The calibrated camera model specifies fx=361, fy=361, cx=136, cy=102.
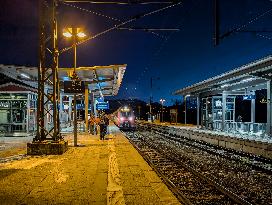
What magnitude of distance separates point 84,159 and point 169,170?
123 inches

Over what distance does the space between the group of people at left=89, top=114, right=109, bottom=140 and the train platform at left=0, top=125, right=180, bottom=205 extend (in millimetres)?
10345

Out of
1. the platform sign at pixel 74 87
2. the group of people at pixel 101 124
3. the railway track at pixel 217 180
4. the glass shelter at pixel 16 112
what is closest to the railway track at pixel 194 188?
the railway track at pixel 217 180

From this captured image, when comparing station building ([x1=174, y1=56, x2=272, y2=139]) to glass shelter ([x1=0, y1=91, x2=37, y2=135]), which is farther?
glass shelter ([x1=0, y1=91, x2=37, y2=135])

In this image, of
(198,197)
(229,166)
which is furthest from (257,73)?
(198,197)

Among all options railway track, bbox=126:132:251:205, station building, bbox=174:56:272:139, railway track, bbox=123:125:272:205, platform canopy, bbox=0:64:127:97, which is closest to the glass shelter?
platform canopy, bbox=0:64:127:97

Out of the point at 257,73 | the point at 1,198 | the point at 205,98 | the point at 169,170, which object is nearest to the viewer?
the point at 1,198

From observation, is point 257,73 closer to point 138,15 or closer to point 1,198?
point 138,15

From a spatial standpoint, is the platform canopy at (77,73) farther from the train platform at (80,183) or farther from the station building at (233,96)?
the train platform at (80,183)

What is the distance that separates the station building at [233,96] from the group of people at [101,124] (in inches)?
336

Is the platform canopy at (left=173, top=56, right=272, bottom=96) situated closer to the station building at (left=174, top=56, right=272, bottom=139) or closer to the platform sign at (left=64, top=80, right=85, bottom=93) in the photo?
the station building at (left=174, top=56, right=272, bottom=139)

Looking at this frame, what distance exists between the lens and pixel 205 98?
35938 mm

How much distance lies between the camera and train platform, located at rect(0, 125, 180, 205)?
22.7 ft

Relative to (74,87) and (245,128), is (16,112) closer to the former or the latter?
(74,87)

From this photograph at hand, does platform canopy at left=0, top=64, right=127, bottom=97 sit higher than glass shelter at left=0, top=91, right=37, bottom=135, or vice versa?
platform canopy at left=0, top=64, right=127, bottom=97
